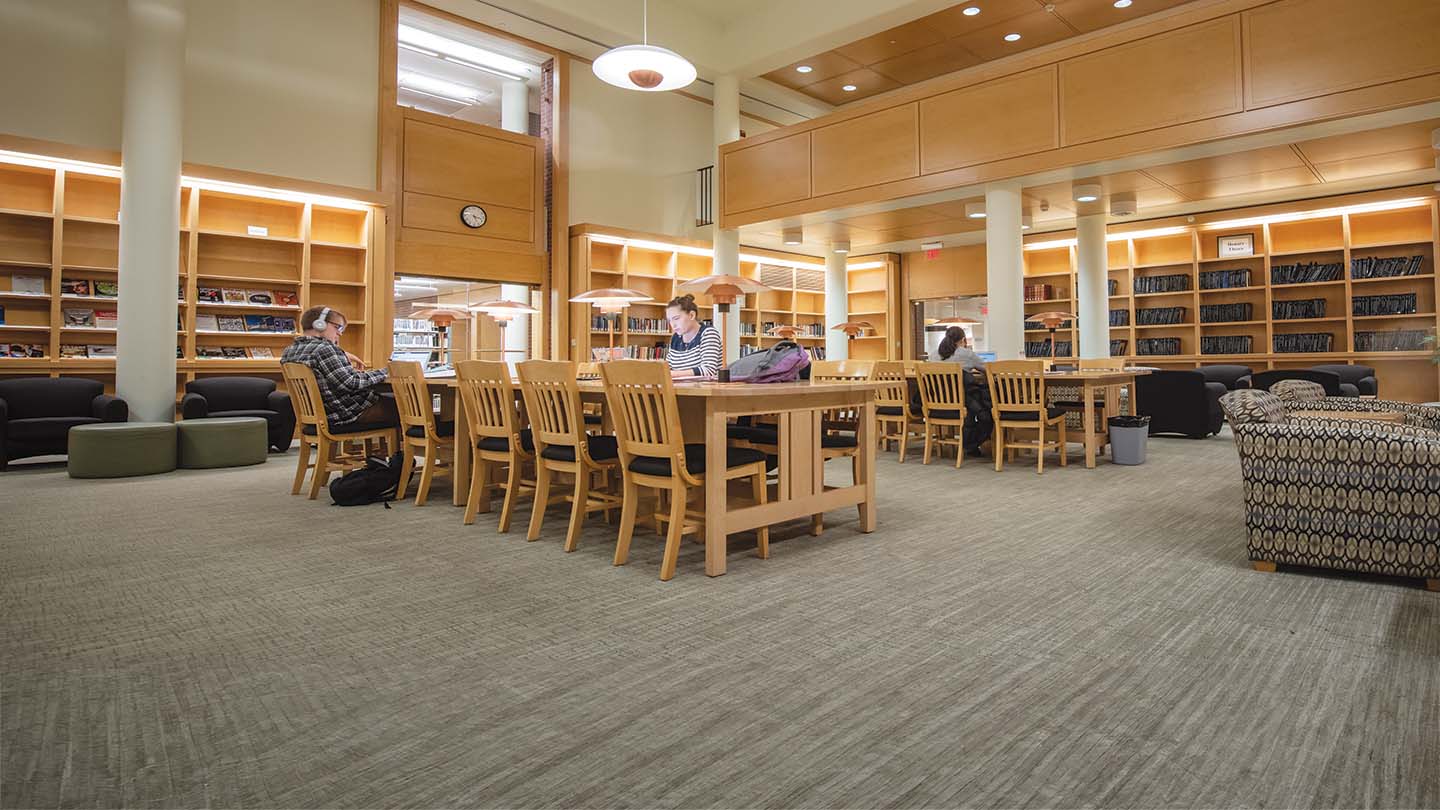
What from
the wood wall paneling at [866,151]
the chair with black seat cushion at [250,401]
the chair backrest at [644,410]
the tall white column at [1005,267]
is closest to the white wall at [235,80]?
the chair with black seat cushion at [250,401]

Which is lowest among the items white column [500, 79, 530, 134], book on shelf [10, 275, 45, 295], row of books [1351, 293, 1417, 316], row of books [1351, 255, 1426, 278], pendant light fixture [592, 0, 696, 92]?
book on shelf [10, 275, 45, 295]

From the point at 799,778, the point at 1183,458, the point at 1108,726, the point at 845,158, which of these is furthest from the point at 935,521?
the point at 845,158

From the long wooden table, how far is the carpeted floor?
7.7 inches

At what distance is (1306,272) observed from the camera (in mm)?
10391

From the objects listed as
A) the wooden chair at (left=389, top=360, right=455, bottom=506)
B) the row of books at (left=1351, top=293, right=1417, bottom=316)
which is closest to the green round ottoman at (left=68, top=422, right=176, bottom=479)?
the wooden chair at (left=389, top=360, right=455, bottom=506)

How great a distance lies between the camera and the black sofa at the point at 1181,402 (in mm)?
8742

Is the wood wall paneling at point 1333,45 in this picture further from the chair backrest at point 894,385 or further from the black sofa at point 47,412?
the black sofa at point 47,412

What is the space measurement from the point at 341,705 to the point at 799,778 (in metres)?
1.20

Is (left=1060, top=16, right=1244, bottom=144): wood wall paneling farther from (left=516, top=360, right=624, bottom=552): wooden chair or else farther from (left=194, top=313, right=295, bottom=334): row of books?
(left=194, top=313, right=295, bottom=334): row of books

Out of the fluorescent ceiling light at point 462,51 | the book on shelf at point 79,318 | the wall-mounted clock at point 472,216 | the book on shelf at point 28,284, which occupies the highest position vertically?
the fluorescent ceiling light at point 462,51

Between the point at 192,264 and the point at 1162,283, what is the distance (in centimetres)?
1274

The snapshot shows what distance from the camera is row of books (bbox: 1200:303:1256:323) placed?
10.8 metres

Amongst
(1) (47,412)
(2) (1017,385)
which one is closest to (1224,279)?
(2) (1017,385)

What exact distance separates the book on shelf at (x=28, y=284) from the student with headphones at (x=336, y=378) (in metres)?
4.18
